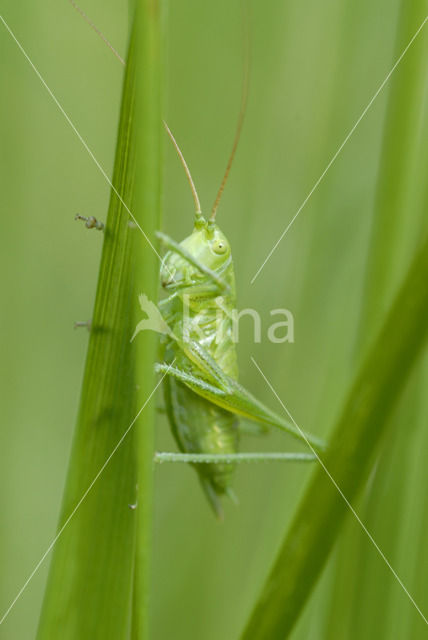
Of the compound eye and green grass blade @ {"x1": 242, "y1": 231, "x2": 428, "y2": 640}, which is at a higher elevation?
the compound eye

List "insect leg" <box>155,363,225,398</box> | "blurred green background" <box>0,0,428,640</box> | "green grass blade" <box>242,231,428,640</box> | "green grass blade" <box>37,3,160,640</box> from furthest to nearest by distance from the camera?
"insect leg" <box>155,363,225,398</box> → "blurred green background" <box>0,0,428,640</box> → "green grass blade" <box>37,3,160,640</box> → "green grass blade" <box>242,231,428,640</box>

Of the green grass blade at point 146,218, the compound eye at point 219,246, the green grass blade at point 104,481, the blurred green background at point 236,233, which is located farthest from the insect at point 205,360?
the green grass blade at point 146,218

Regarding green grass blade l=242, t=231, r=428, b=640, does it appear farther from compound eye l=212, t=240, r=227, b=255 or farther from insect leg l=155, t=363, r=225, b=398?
compound eye l=212, t=240, r=227, b=255

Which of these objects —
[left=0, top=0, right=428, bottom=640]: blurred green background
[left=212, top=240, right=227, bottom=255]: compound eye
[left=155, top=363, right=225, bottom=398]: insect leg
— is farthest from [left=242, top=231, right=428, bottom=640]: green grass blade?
[left=212, top=240, right=227, bottom=255]: compound eye

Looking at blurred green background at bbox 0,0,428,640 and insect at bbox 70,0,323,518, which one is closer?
blurred green background at bbox 0,0,428,640

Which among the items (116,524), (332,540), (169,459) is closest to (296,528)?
(332,540)

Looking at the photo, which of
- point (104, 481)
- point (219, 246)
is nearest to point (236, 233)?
point (219, 246)

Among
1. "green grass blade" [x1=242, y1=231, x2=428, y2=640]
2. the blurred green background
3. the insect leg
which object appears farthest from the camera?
the insect leg

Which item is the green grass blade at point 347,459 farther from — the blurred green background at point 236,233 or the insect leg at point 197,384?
the insect leg at point 197,384
